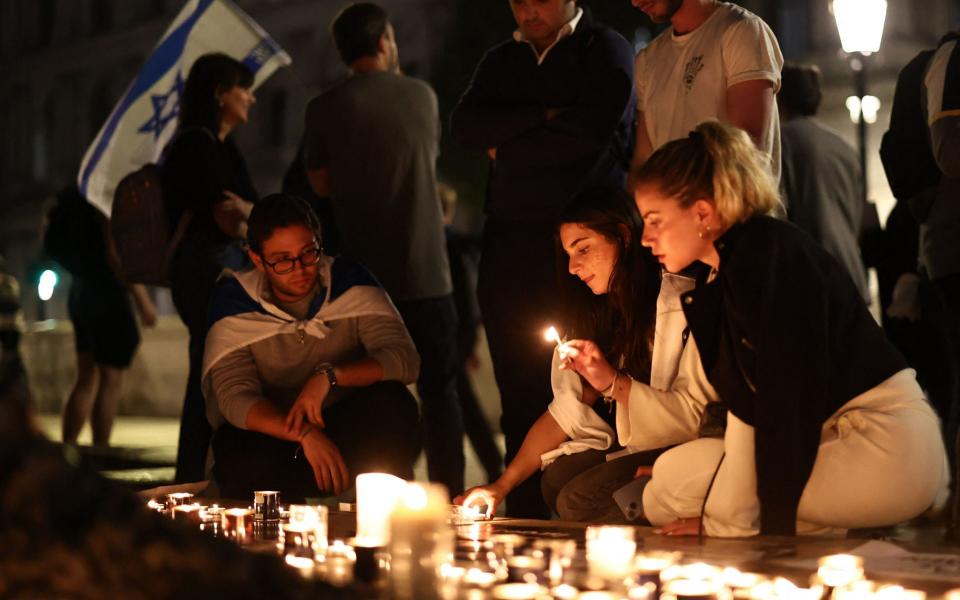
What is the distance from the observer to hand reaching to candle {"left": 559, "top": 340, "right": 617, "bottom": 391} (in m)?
4.20

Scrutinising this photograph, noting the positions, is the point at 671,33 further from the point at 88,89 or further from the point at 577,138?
the point at 88,89

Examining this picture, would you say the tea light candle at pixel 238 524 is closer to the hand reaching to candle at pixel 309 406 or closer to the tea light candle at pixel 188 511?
the tea light candle at pixel 188 511

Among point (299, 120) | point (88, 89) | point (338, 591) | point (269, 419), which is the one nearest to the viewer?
point (338, 591)

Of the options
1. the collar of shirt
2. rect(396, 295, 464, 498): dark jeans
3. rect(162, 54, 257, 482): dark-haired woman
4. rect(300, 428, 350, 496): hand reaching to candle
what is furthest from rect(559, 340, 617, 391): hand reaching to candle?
rect(162, 54, 257, 482): dark-haired woman

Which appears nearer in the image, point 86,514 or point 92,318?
point 86,514

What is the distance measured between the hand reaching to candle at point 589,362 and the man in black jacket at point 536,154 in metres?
0.91

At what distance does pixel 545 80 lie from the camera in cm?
520

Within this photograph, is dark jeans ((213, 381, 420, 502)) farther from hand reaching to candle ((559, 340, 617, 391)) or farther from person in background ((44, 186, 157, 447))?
person in background ((44, 186, 157, 447))

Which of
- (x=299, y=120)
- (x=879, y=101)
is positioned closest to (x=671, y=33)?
(x=879, y=101)

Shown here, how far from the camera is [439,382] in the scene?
5926 mm

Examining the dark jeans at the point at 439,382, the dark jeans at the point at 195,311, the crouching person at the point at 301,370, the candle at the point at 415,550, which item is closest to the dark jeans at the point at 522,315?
the crouching person at the point at 301,370

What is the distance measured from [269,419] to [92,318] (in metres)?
4.77

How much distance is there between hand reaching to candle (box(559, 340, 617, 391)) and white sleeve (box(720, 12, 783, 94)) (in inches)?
39.4

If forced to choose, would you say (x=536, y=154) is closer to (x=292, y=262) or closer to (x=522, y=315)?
(x=522, y=315)
